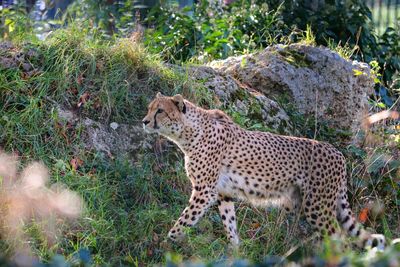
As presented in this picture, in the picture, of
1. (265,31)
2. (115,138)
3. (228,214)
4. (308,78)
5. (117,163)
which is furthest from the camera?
(265,31)

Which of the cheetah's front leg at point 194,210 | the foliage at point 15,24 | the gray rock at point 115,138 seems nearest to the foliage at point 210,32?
the foliage at point 15,24

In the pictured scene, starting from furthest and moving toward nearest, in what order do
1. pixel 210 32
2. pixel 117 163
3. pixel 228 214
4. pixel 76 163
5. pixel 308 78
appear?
1. pixel 210 32
2. pixel 308 78
3. pixel 117 163
4. pixel 76 163
5. pixel 228 214

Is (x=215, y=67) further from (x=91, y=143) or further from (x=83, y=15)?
(x=83, y=15)

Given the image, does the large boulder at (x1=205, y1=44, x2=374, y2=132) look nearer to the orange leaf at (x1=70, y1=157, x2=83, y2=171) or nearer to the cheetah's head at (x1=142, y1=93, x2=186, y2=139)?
the cheetah's head at (x1=142, y1=93, x2=186, y2=139)

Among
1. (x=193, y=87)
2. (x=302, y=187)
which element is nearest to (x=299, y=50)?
Answer: (x=193, y=87)

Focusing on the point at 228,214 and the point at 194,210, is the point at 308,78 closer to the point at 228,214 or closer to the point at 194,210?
the point at 228,214

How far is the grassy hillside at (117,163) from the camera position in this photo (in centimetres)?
595

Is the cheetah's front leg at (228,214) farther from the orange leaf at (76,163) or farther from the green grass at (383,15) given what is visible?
the green grass at (383,15)

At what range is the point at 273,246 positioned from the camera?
6.23 m

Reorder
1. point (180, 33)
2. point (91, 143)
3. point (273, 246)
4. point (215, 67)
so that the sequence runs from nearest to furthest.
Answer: point (273, 246) < point (91, 143) < point (215, 67) < point (180, 33)

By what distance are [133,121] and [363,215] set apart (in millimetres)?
1981

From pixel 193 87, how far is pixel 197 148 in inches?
44.4

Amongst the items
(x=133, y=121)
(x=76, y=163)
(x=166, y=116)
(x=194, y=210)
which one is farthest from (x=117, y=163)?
(x=194, y=210)

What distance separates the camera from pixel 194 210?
242 inches
